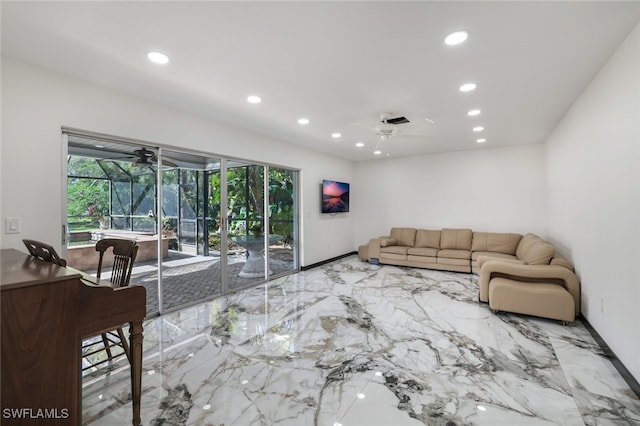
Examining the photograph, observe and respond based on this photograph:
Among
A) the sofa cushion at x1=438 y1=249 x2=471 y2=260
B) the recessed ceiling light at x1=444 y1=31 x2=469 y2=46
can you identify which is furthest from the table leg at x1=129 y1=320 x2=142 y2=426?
the sofa cushion at x1=438 y1=249 x2=471 y2=260

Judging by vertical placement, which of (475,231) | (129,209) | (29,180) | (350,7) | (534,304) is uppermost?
(350,7)

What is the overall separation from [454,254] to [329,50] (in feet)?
16.1

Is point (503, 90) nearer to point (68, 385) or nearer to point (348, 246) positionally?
point (68, 385)

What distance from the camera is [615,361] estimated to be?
94.1 inches

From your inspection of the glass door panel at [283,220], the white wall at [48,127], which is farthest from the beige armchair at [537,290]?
the white wall at [48,127]

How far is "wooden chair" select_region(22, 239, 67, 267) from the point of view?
5.59 feet

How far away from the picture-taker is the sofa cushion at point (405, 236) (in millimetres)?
6734

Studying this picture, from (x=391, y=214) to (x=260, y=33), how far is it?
5.89 metres

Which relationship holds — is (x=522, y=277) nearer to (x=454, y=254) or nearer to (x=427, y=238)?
(x=454, y=254)

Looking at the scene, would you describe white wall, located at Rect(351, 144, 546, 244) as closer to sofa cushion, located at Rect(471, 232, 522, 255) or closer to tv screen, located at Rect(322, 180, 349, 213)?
sofa cushion, located at Rect(471, 232, 522, 255)

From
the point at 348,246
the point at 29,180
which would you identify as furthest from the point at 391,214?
the point at 29,180

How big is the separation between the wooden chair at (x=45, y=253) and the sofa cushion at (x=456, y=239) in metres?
6.28

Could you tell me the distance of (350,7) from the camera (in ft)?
5.89

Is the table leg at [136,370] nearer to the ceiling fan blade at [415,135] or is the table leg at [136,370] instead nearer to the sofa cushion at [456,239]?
the ceiling fan blade at [415,135]
